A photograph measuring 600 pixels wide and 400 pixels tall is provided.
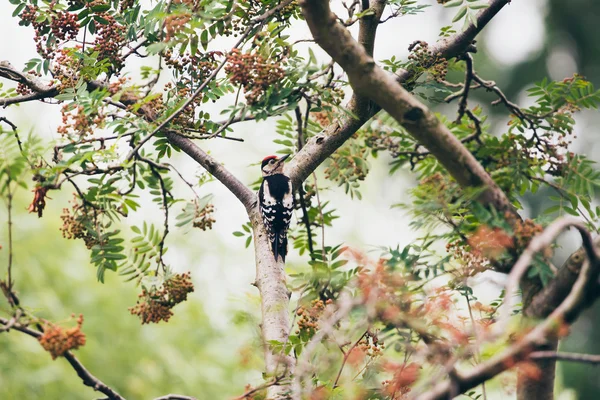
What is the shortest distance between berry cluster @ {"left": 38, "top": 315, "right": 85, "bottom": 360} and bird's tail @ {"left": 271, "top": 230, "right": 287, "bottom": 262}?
3.82 ft

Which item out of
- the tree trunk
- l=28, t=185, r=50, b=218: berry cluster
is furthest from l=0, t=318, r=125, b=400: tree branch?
l=28, t=185, r=50, b=218: berry cluster

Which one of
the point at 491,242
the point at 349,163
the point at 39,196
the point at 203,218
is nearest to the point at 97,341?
the point at 203,218

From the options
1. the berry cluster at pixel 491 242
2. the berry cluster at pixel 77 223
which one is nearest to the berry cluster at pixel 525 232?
the berry cluster at pixel 491 242

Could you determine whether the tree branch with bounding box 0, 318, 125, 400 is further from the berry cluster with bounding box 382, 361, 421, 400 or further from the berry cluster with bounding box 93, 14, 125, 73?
the berry cluster with bounding box 93, 14, 125, 73

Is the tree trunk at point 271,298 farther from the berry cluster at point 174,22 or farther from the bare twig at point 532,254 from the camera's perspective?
the bare twig at point 532,254

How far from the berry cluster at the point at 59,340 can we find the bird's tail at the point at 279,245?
1164 mm

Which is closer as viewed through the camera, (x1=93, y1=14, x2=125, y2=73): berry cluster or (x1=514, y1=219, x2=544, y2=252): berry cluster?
(x1=514, y1=219, x2=544, y2=252): berry cluster

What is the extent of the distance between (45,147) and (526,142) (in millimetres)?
1773

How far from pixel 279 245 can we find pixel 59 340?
4.40 ft

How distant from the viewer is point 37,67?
3041mm

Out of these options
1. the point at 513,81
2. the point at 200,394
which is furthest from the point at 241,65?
the point at 513,81

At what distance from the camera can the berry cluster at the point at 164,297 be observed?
2818mm

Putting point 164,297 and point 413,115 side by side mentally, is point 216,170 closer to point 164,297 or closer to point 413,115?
point 164,297

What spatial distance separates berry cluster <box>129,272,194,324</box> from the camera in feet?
9.25
